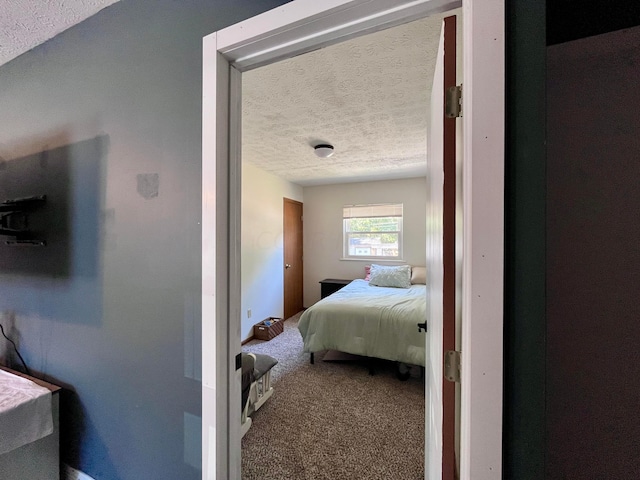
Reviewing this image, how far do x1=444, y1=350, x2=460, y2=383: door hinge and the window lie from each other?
13.4 ft

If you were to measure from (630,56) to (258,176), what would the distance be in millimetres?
3527

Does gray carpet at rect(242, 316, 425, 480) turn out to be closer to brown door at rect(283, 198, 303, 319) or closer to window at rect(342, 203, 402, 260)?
brown door at rect(283, 198, 303, 319)

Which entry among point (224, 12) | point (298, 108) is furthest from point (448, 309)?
point (298, 108)

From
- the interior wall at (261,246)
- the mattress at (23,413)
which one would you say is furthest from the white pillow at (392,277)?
the mattress at (23,413)

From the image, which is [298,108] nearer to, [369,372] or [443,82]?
[443,82]

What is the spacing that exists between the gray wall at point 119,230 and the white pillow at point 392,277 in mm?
3369

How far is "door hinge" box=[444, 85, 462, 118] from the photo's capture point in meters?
0.71

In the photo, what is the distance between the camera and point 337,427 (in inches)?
74.8

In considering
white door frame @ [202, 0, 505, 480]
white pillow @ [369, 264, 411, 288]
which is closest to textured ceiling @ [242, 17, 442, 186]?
white door frame @ [202, 0, 505, 480]

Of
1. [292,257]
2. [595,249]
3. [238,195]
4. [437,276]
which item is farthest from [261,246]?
[595,249]

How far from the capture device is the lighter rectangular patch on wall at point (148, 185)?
1034mm

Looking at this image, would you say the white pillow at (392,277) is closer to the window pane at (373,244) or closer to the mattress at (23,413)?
the window pane at (373,244)

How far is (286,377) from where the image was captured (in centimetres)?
260

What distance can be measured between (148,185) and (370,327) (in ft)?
7.42
